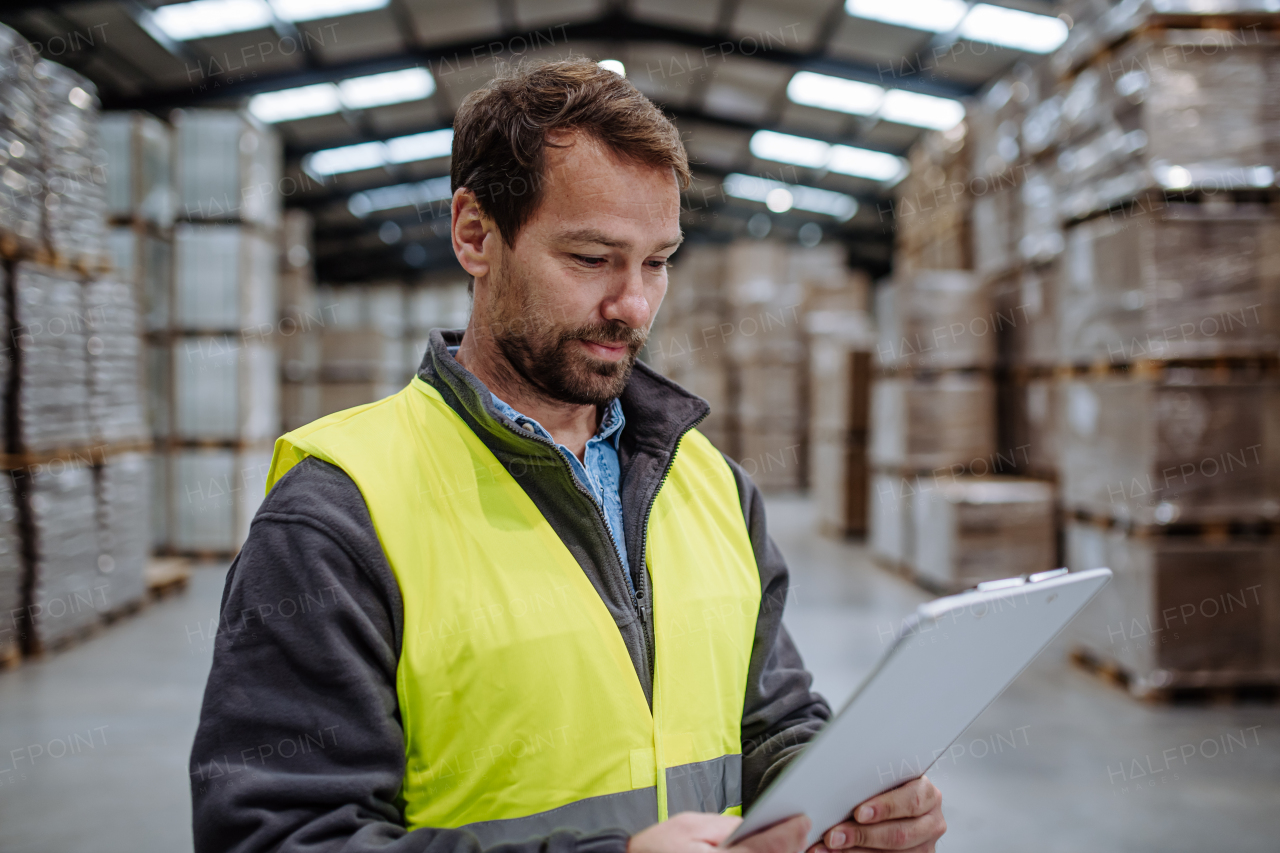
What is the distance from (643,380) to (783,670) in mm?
560

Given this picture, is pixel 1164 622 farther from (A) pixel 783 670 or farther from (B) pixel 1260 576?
(A) pixel 783 670

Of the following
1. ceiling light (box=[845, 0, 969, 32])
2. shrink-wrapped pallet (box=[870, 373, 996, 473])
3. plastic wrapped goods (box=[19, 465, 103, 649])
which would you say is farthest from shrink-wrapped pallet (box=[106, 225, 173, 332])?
ceiling light (box=[845, 0, 969, 32])

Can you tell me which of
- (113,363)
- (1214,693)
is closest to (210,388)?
(113,363)

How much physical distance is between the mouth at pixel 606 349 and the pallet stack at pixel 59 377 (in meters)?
4.85

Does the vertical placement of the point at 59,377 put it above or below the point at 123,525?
above

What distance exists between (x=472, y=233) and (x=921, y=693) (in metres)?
0.92

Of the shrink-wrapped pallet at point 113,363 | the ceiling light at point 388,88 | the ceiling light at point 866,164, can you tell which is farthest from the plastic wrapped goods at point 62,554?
the ceiling light at point 866,164

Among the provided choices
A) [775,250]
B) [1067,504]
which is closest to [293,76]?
[775,250]

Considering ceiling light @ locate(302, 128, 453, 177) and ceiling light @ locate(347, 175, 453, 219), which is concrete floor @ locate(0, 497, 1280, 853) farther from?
ceiling light @ locate(347, 175, 453, 219)

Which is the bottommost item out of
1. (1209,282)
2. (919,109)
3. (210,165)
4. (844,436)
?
(844,436)

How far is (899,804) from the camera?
1.09 meters

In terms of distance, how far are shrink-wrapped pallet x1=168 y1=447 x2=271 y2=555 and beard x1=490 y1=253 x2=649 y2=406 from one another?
7.66 meters

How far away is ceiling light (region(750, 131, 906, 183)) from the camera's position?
1389cm

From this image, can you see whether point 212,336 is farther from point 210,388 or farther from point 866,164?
point 866,164
